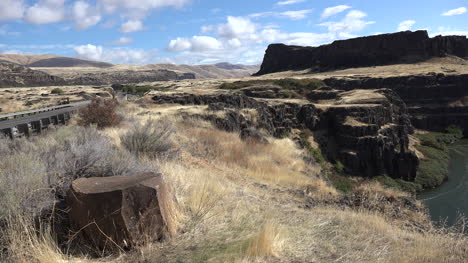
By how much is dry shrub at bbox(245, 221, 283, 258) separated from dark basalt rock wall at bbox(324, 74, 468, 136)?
269 feet

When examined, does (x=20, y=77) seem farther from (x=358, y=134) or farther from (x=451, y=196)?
(x=451, y=196)

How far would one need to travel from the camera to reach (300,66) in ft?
525

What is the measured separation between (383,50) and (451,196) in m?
108

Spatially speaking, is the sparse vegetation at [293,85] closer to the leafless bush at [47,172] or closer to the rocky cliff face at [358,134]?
the rocky cliff face at [358,134]

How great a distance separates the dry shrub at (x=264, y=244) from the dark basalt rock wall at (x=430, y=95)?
3224 inches

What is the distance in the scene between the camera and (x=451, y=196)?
3425 centimetres

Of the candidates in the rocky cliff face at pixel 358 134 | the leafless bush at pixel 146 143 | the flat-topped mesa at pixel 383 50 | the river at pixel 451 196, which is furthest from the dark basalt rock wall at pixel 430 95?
the leafless bush at pixel 146 143

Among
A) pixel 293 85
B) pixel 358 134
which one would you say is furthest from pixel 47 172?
pixel 293 85

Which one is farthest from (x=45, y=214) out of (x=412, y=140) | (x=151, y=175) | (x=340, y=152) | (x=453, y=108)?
(x=453, y=108)

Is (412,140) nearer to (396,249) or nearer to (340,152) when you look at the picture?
(340,152)

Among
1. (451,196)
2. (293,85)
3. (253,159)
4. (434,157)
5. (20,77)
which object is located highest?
(20,77)

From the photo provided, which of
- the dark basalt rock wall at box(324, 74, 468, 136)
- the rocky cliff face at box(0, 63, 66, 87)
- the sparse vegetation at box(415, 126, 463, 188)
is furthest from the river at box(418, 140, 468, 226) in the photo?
the rocky cliff face at box(0, 63, 66, 87)

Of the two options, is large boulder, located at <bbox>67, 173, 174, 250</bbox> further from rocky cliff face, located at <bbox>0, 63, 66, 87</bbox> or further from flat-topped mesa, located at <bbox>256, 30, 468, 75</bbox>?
flat-topped mesa, located at <bbox>256, 30, 468, 75</bbox>

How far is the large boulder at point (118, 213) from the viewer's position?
3.53 m
